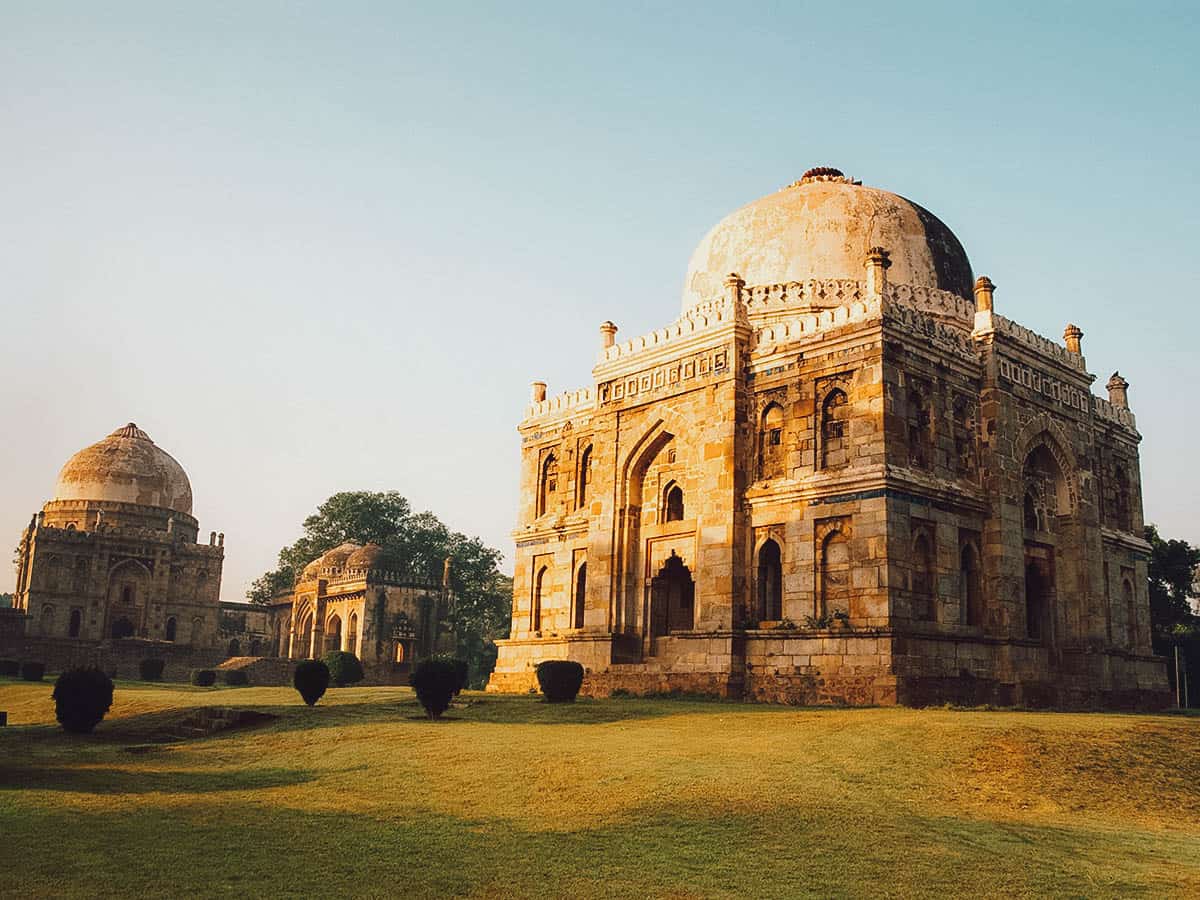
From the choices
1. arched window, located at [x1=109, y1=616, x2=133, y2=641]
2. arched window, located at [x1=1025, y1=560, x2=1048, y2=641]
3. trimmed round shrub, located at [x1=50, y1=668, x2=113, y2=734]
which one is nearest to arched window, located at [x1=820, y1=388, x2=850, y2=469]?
Result: arched window, located at [x1=1025, y1=560, x2=1048, y2=641]

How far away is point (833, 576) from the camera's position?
74.7ft

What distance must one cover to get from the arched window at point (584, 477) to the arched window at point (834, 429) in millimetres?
8578

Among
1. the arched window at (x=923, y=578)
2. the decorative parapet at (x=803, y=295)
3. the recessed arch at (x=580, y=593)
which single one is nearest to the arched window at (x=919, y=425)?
the arched window at (x=923, y=578)

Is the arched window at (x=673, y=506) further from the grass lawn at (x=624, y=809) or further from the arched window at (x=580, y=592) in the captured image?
the grass lawn at (x=624, y=809)

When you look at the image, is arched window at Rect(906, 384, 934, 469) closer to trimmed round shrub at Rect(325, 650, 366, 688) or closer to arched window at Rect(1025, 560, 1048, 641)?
arched window at Rect(1025, 560, 1048, 641)

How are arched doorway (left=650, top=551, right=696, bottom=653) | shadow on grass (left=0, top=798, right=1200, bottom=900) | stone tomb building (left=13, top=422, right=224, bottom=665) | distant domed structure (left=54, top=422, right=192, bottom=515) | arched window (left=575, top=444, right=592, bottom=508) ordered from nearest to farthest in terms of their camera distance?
shadow on grass (left=0, top=798, right=1200, bottom=900) → arched doorway (left=650, top=551, right=696, bottom=653) → arched window (left=575, top=444, right=592, bottom=508) → stone tomb building (left=13, top=422, right=224, bottom=665) → distant domed structure (left=54, top=422, right=192, bottom=515)

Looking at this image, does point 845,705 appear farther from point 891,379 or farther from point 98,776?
point 98,776

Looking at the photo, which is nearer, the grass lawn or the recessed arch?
the grass lawn

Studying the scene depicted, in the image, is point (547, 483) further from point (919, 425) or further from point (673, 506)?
point (919, 425)

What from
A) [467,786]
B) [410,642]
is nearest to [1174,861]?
[467,786]

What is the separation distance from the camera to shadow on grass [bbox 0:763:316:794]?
12.7 m

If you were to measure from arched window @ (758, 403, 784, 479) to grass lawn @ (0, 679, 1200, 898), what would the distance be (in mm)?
7128

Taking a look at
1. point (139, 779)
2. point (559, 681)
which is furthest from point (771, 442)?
point (139, 779)

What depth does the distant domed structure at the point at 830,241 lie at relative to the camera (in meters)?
27.9
